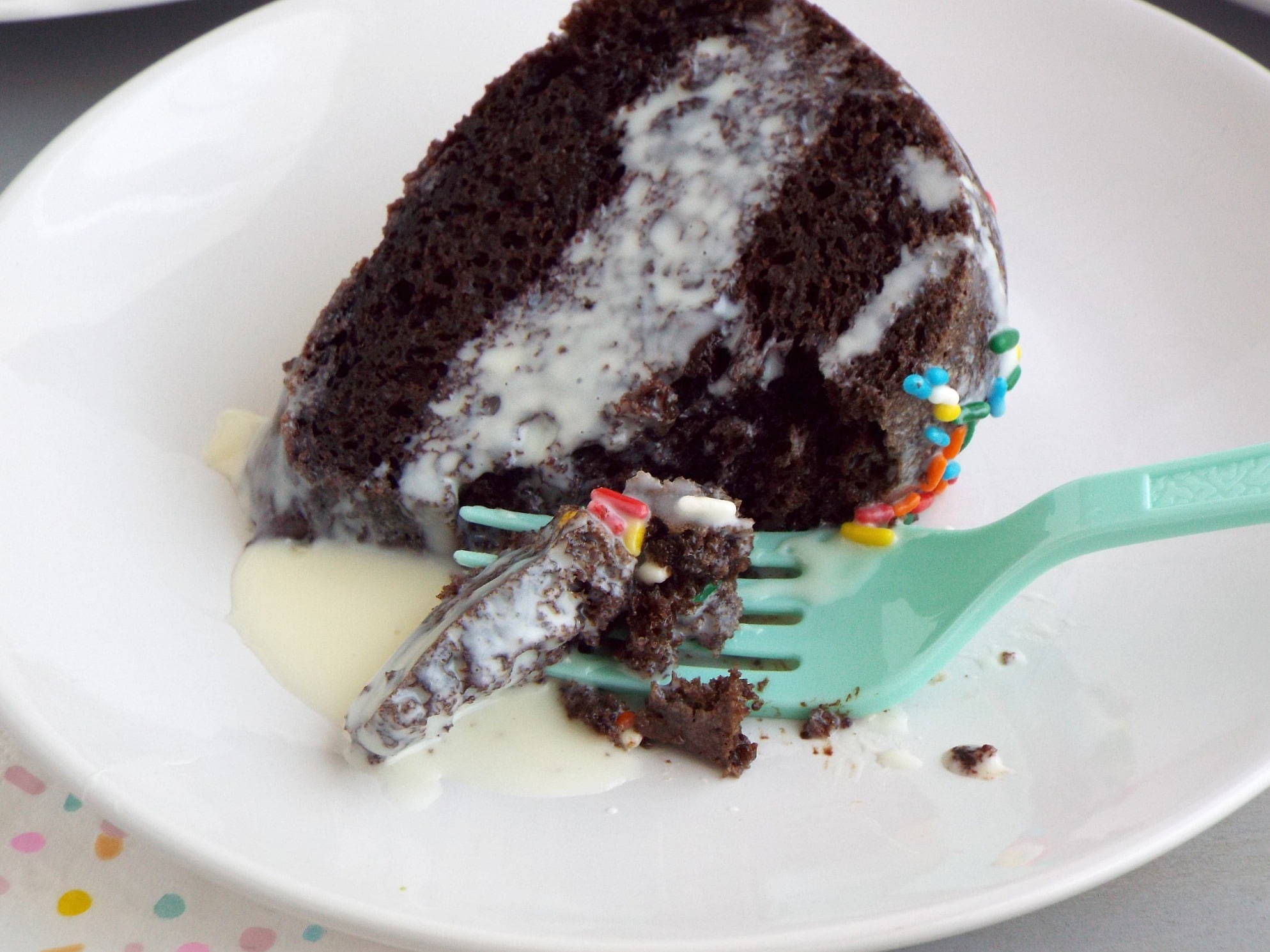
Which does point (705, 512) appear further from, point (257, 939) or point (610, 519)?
point (257, 939)

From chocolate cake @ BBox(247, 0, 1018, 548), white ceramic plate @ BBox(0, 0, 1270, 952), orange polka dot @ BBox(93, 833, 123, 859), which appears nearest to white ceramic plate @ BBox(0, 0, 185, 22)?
white ceramic plate @ BBox(0, 0, 1270, 952)

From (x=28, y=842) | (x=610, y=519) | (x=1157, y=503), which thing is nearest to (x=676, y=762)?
(x=610, y=519)

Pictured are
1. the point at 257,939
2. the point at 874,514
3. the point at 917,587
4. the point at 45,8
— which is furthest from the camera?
the point at 45,8

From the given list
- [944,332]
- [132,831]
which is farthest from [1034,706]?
[132,831]

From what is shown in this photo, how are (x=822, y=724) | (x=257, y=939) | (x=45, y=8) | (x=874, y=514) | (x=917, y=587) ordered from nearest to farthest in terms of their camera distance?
(x=257, y=939) → (x=822, y=724) → (x=917, y=587) → (x=874, y=514) → (x=45, y=8)

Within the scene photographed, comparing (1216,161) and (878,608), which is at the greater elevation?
(1216,161)

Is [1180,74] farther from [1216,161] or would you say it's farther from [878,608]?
[878,608]
